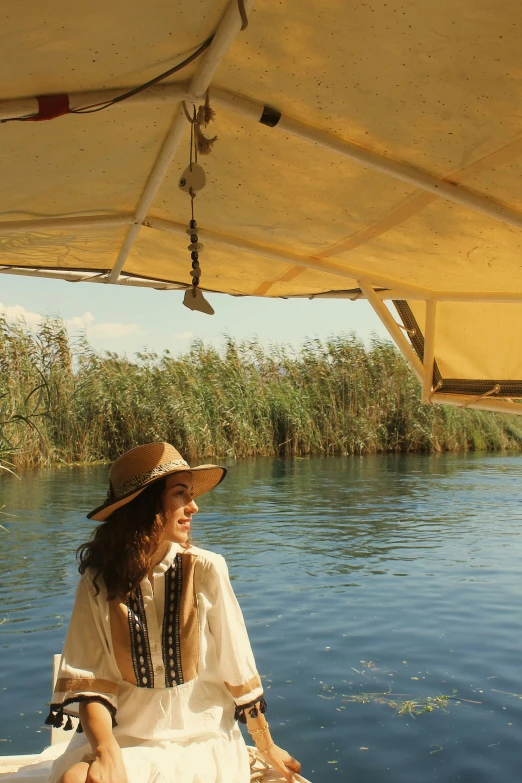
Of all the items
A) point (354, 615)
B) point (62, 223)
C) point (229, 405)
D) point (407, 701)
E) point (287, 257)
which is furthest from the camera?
point (229, 405)

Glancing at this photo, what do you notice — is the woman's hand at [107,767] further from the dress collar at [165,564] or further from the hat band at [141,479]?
the hat band at [141,479]

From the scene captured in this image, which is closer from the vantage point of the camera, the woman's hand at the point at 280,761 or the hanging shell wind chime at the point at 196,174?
the woman's hand at the point at 280,761

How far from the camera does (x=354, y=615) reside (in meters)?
6.76

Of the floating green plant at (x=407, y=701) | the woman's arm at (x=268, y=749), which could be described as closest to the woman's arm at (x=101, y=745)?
the woman's arm at (x=268, y=749)

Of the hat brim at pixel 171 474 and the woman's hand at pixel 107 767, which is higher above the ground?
the hat brim at pixel 171 474

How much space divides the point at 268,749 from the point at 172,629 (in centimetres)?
43

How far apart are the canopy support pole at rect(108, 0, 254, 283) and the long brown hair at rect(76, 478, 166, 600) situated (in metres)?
1.08

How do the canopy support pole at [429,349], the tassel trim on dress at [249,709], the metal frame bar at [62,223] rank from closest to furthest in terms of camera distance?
1. the tassel trim on dress at [249,709]
2. the metal frame bar at [62,223]
3. the canopy support pole at [429,349]

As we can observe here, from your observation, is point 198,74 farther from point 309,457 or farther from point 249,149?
point 309,457

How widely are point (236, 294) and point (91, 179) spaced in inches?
72.6

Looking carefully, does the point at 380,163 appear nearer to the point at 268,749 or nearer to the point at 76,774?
the point at 268,749

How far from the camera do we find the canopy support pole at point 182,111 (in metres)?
2.05

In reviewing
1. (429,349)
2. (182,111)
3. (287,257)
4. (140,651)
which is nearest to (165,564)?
(140,651)

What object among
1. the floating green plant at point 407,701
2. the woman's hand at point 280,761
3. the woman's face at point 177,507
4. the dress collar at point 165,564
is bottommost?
the floating green plant at point 407,701
